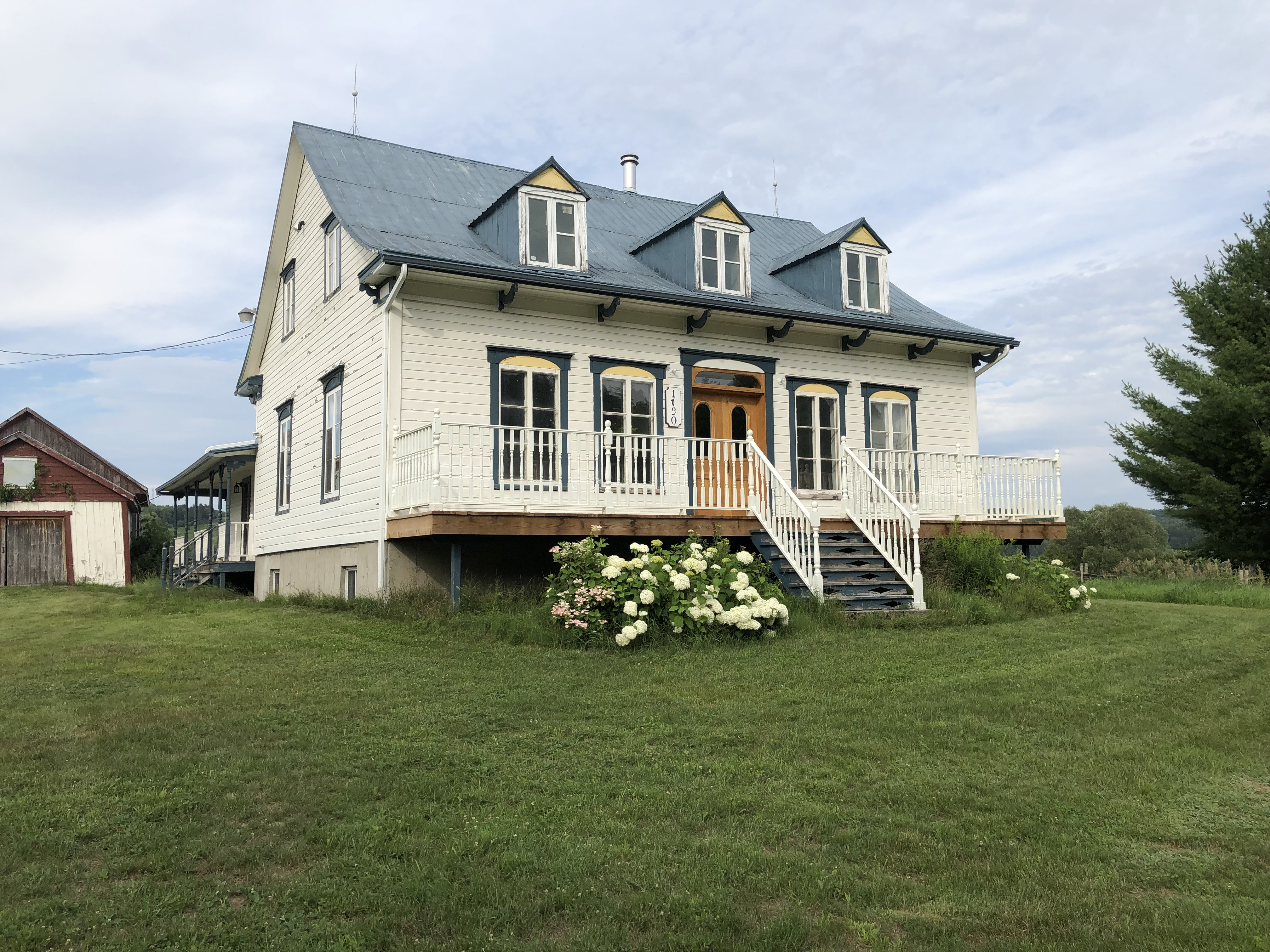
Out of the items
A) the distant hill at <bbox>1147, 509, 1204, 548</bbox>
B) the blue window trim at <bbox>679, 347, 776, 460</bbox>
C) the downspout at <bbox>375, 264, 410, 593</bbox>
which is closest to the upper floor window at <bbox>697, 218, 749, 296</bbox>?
the blue window trim at <bbox>679, 347, 776, 460</bbox>

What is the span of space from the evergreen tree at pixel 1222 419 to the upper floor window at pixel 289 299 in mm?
22965

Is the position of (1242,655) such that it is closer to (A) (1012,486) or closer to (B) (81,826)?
(A) (1012,486)

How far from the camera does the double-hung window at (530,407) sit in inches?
543

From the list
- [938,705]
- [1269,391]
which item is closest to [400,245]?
[938,705]

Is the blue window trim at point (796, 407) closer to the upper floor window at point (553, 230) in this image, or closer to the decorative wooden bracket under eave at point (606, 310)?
the decorative wooden bracket under eave at point (606, 310)

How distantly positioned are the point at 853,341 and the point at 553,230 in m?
5.59

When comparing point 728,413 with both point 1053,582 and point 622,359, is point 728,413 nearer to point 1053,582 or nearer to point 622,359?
point 622,359

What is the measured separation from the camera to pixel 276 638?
10688mm

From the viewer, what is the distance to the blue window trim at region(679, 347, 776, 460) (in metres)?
15.4

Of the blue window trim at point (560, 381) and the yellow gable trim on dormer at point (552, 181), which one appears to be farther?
the yellow gable trim on dormer at point (552, 181)

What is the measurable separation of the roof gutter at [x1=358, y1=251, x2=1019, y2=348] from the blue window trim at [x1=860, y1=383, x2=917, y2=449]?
968 mm

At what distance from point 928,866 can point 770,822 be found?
82 centimetres

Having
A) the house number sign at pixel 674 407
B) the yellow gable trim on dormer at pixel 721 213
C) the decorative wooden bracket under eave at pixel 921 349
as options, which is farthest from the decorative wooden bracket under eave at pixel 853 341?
the house number sign at pixel 674 407

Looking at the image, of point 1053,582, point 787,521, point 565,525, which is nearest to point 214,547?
point 565,525
